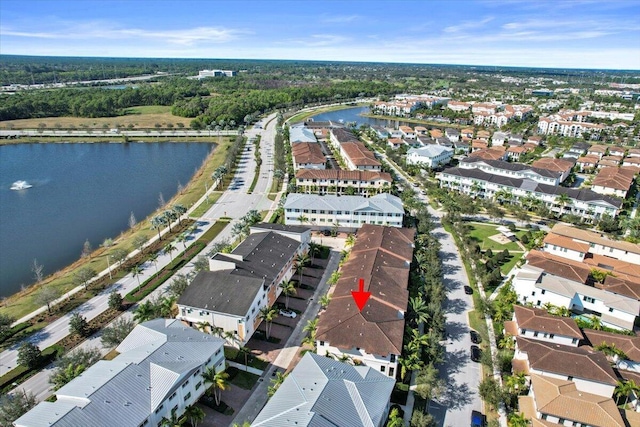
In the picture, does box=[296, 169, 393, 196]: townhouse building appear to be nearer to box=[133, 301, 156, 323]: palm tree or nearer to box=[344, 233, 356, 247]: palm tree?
box=[344, 233, 356, 247]: palm tree

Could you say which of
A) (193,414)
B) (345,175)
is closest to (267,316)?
(193,414)

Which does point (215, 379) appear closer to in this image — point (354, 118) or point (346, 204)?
point (346, 204)

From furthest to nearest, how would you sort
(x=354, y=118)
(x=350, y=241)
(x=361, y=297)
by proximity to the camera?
(x=354, y=118), (x=350, y=241), (x=361, y=297)

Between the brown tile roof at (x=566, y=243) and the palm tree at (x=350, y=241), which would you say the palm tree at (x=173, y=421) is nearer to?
the palm tree at (x=350, y=241)

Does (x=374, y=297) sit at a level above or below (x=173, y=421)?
above

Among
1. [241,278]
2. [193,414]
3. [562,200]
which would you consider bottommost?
[193,414]

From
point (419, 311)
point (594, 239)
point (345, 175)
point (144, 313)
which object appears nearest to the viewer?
point (144, 313)

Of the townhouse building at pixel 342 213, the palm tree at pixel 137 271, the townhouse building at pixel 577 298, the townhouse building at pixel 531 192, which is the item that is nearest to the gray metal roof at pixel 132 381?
the palm tree at pixel 137 271
